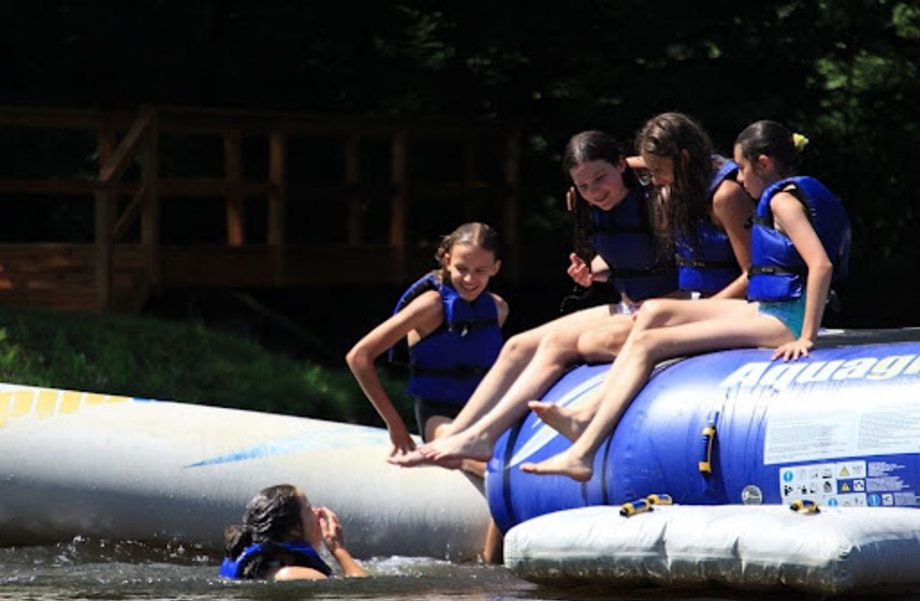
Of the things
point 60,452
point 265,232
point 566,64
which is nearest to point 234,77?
point 265,232

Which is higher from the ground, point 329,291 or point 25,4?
point 25,4

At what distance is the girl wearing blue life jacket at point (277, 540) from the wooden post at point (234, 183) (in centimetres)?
744

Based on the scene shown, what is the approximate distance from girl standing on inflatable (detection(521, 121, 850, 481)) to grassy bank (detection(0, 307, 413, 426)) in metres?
5.33

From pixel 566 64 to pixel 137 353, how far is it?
4.02 metres

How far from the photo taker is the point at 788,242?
23.2ft

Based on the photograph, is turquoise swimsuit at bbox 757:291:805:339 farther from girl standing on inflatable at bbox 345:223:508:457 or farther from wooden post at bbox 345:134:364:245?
wooden post at bbox 345:134:364:245

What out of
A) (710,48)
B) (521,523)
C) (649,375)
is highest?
(710,48)

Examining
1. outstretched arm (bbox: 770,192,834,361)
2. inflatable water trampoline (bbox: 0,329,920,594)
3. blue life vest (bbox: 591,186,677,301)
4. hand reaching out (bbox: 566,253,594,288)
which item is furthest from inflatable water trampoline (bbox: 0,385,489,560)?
outstretched arm (bbox: 770,192,834,361)

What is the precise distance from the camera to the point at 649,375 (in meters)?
7.20

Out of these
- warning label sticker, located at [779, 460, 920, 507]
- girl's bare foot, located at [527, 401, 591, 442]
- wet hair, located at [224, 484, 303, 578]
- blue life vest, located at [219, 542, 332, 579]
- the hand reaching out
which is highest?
the hand reaching out

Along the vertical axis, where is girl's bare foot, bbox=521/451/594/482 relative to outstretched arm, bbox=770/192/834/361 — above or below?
below

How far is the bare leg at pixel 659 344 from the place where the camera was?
7137 mm

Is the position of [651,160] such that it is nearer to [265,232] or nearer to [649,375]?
[649,375]

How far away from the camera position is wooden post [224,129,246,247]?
14.1 meters
